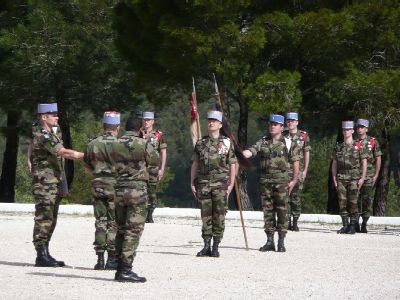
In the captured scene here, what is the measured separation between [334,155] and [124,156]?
989 cm

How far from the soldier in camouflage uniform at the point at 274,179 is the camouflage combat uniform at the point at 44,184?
365 cm

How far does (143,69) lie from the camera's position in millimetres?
34750

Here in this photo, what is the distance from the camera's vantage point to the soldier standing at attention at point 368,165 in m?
21.7

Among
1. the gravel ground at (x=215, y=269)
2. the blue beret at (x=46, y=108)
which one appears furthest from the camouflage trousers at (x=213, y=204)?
the blue beret at (x=46, y=108)

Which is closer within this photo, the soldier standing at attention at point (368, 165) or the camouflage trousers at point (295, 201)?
the soldier standing at attention at point (368, 165)

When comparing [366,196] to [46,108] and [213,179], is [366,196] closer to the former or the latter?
[213,179]

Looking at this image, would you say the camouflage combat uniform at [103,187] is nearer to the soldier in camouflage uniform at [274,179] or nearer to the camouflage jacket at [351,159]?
the soldier in camouflage uniform at [274,179]

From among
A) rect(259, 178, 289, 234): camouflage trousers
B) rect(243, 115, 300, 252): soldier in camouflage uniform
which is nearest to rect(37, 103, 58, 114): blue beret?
rect(243, 115, 300, 252): soldier in camouflage uniform

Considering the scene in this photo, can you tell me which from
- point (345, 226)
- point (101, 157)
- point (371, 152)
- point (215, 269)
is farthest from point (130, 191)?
point (345, 226)

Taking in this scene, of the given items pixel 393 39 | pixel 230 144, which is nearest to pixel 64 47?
pixel 393 39

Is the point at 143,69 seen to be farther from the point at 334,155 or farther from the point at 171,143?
the point at 171,143

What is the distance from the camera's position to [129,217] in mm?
12391

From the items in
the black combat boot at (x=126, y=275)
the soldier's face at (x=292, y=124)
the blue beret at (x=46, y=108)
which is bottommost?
the black combat boot at (x=126, y=275)

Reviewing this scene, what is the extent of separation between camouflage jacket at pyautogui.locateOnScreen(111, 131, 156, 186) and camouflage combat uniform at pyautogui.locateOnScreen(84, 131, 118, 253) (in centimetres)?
22
